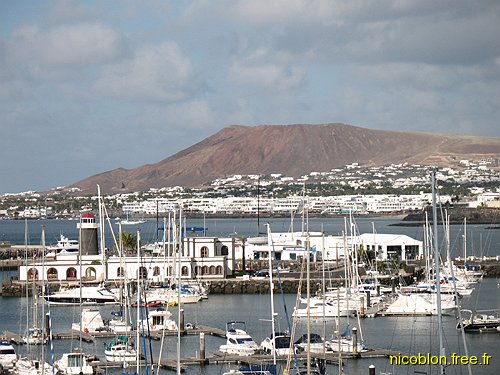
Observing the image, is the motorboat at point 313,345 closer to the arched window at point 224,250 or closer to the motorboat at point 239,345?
the motorboat at point 239,345

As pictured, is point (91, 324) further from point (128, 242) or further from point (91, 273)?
point (128, 242)

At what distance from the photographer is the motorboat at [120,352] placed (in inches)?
1169

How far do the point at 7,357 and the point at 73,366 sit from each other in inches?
91.7

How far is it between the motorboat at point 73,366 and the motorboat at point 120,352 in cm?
128

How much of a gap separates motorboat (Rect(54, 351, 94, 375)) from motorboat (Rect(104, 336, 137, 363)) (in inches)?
50.2

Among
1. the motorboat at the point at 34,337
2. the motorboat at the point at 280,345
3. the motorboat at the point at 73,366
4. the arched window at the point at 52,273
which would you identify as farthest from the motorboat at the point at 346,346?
the arched window at the point at 52,273

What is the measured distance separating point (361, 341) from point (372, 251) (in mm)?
33650

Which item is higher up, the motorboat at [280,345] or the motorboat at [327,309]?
the motorboat at [327,309]

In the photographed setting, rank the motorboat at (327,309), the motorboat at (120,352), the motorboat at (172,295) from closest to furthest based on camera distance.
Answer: the motorboat at (120,352), the motorboat at (327,309), the motorboat at (172,295)

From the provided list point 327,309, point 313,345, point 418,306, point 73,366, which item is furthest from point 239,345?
point 418,306

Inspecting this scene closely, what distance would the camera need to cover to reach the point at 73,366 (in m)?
28.2

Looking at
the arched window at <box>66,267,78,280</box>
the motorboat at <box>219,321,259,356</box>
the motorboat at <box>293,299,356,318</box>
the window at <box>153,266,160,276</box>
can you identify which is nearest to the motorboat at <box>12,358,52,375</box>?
the motorboat at <box>219,321,259,356</box>

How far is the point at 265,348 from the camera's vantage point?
102 ft

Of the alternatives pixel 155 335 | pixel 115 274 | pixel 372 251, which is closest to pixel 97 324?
pixel 155 335
